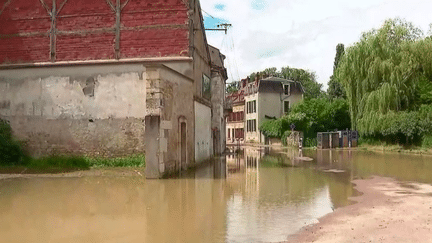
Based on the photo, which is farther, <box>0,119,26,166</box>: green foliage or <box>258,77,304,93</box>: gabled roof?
<box>258,77,304,93</box>: gabled roof

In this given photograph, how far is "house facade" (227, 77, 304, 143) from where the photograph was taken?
48.7m

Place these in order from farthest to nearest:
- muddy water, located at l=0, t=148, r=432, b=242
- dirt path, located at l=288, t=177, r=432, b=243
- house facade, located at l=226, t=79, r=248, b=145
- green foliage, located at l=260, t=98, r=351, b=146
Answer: house facade, located at l=226, t=79, r=248, b=145, green foliage, located at l=260, t=98, r=351, b=146, muddy water, located at l=0, t=148, r=432, b=242, dirt path, located at l=288, t=177, r=432, b=243

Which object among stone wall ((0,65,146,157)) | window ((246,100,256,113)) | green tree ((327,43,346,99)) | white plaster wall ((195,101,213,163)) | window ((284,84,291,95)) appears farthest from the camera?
green tree ((327,43,346,99))

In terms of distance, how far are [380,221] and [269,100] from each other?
1652 inches

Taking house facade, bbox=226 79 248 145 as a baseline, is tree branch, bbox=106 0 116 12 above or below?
above

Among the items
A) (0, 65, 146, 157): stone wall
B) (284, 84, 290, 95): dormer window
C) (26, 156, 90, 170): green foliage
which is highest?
(284, 84, 290, 95): dormer window

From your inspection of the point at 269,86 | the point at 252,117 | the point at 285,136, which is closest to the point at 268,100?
the point at 269,86

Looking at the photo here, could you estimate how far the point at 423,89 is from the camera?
29.4 meters

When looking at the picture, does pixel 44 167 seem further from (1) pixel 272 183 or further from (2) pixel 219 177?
(1) pixel 272 183

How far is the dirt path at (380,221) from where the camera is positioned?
6.45m

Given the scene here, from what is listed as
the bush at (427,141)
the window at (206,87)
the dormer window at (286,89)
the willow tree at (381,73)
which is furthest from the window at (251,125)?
the window at (206,87)

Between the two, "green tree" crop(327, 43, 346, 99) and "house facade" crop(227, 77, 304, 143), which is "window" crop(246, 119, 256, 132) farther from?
"green tree" crop(327, 43, 346, 99)

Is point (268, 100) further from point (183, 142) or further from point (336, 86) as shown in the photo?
point (183, 142)

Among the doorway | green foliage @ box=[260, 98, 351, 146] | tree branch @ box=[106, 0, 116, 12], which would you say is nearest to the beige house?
green foliage @ box=[260, 98, 351, 146]
